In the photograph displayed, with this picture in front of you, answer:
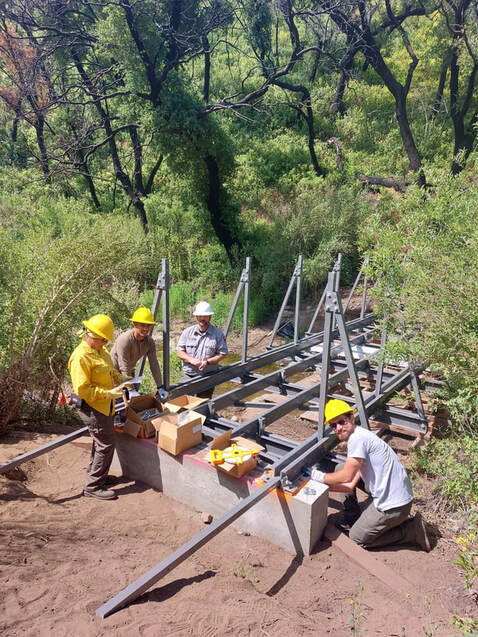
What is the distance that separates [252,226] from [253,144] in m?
6.42

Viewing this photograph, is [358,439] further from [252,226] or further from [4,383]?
[252,226]

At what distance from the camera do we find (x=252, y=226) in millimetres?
15562

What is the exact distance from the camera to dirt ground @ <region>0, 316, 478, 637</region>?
266 cm

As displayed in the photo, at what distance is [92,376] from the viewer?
390cm

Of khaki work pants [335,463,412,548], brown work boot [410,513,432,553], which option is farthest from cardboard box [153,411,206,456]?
brown work boot [410,513,432,553]

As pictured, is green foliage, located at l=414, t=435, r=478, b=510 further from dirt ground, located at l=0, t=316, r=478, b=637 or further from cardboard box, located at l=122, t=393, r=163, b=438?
cardboard box, located at l=122, t=393, r=163, b=438

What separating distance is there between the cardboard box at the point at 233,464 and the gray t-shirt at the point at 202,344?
1.59 m

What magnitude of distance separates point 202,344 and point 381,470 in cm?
280

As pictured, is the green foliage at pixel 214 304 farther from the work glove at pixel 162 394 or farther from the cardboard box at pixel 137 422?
the cardboard box at pixel 137 422

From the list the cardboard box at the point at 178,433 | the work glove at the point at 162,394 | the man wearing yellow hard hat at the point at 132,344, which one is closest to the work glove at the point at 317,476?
the cardboard box at the point at 178,433

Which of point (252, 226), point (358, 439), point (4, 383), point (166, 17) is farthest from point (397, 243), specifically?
point (166, 17)

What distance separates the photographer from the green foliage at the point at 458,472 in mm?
3650

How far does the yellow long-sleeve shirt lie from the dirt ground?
0.98m

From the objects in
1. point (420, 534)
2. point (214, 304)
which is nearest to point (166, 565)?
point (420, 534)
